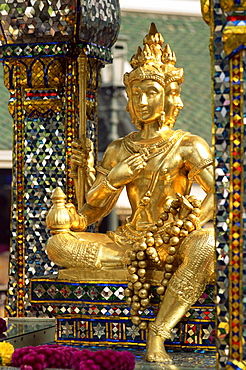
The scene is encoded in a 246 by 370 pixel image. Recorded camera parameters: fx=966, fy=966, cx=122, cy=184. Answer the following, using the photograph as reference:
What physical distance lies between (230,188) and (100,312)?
6.02 feet

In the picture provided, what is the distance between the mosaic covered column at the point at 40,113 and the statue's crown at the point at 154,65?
2.44ft

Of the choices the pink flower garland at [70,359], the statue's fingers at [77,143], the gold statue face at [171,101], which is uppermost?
the gold statue face at [171,101]

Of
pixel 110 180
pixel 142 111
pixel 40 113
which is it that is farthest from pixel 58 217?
pixel 40 113

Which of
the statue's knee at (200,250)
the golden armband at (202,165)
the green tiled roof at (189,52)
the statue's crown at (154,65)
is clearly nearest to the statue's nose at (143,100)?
the statue's crown at (154,65)

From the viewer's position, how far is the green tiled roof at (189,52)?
468 inches

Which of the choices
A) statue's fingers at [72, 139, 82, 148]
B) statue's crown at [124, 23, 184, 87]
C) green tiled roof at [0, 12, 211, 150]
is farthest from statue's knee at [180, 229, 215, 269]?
green tiled roof at [0, 12, 211, 150]

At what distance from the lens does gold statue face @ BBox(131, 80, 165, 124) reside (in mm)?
6047

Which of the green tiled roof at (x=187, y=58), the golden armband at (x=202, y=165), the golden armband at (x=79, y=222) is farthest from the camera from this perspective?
the green tiled roof at (x=187, y=58)

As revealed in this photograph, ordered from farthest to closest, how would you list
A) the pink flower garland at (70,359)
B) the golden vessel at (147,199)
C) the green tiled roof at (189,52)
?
the green tiled roof at (189,52) < the golden vessel at (147,199) < the pink flower garland at (70,359)

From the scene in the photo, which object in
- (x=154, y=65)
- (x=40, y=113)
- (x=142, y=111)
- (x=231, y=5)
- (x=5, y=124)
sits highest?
(x=231, y=5)

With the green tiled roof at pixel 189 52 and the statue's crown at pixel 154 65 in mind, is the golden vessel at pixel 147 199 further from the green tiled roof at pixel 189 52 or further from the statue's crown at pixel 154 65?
the green tiled roof at pixel 189 52

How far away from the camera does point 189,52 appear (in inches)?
484

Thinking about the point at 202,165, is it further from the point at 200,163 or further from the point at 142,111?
the point at 142,111

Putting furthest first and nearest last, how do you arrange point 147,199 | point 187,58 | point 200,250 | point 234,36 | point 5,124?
1. point 187,58
2. point 5,124
3. point 147,199
4. point 200,250
5. point 234,36
